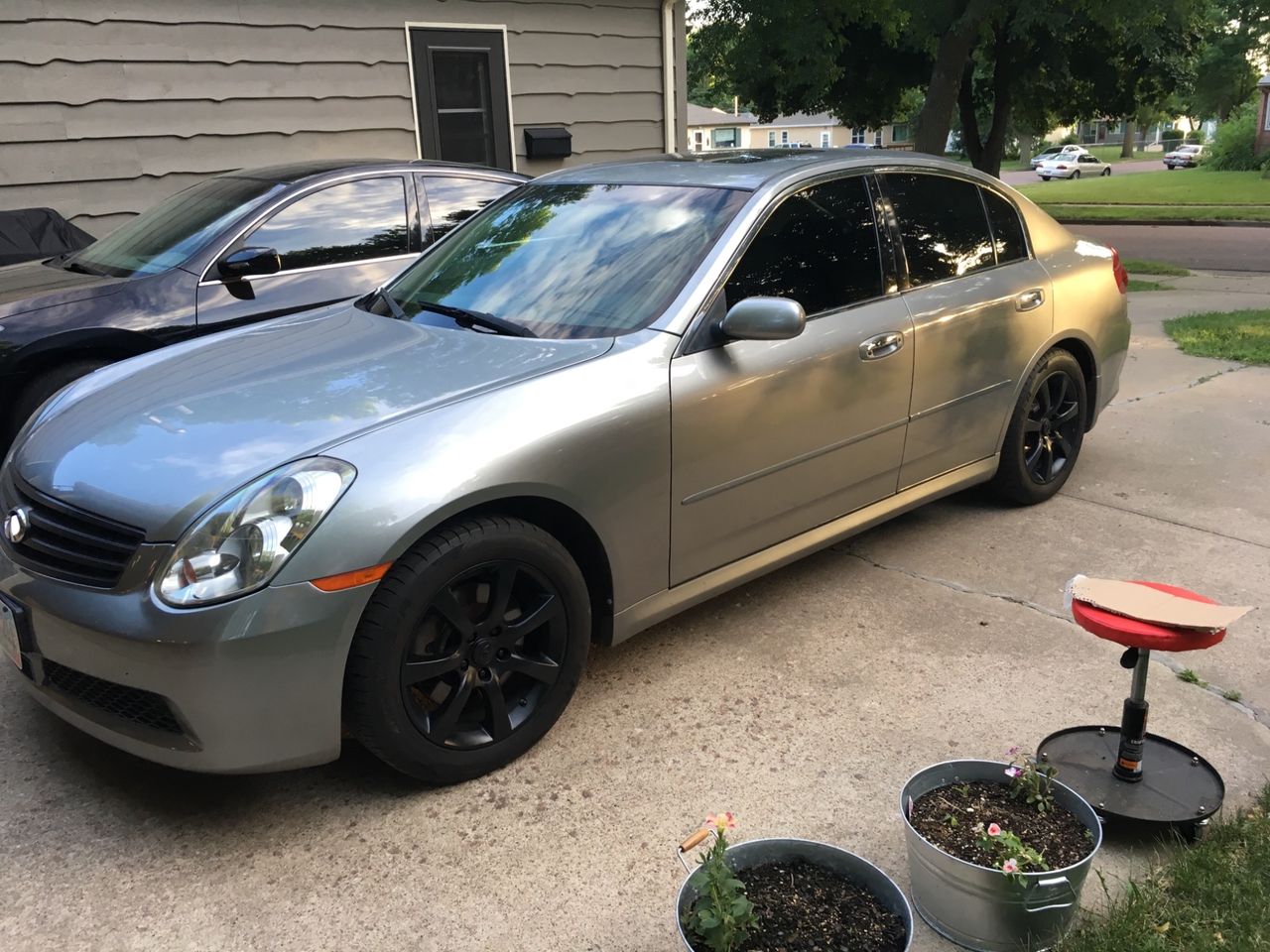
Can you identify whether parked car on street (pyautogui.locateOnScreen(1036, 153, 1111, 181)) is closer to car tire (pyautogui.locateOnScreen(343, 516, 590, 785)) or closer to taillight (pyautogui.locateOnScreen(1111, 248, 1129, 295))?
taillight (pyautogui.locateOnScreen(1111, 248, 1129, 295))

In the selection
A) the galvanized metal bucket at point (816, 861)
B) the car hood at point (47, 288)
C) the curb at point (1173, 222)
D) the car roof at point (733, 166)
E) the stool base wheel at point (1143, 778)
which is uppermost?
the car roof at point (733, 166)

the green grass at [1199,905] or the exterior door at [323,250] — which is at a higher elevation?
the exterior door at [323,250]

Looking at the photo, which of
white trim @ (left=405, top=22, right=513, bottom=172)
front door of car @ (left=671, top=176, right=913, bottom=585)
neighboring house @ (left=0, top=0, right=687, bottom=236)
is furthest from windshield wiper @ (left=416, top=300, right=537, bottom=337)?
white trim @ (left=405, top=22, right=513, bottom=172)

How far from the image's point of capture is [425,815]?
2.70m

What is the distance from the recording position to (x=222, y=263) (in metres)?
4.80

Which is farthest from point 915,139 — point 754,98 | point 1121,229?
point 754,98

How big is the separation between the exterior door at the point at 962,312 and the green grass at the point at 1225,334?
4196 millimetres

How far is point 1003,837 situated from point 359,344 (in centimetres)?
233

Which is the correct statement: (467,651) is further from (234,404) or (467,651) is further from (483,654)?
(234,404)

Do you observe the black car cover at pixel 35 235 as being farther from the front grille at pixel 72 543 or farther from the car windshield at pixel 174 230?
the front grille at pixel 72 543

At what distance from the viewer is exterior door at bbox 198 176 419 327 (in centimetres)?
487

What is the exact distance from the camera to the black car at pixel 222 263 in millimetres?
4531

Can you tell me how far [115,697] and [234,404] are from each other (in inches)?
33.1

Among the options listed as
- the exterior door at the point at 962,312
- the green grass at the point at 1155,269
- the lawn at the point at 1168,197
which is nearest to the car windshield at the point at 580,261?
the exterior door at the point at 962,312
